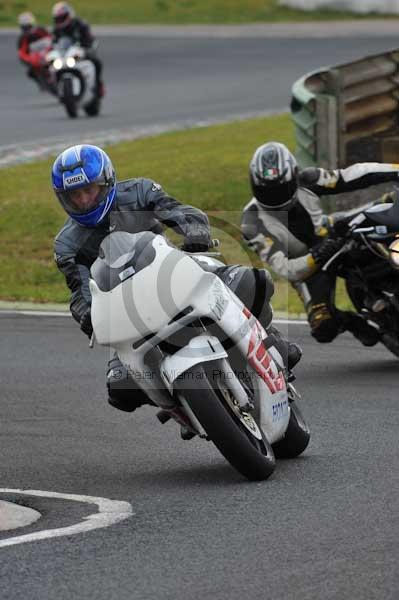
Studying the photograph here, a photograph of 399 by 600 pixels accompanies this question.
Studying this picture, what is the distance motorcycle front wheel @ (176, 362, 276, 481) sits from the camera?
6.51 metres

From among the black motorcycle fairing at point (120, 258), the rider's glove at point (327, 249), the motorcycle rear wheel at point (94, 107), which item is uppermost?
the black motorcycle fairing at point (120, 258)

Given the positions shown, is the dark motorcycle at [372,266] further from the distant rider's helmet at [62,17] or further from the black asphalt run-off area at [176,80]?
the distant rider's helmet at [62,17]

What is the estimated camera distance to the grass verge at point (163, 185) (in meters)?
14.9

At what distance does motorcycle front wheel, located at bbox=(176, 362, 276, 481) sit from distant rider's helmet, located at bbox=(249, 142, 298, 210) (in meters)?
3.68

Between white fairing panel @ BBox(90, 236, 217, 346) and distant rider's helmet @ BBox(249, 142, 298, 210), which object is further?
distant rider's helmet @ BBox(249, 142, 298, 210)

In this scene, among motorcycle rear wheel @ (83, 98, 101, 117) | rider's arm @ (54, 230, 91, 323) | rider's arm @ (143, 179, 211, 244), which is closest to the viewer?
rider's arm @ (143, 179, 211, 244)

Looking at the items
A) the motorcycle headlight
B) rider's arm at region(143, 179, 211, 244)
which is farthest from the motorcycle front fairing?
the motorcycle headlight

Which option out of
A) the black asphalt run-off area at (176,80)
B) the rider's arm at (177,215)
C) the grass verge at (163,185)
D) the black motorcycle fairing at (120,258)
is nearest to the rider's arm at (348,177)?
the grass verge at (163,185)

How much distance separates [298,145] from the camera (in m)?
16.8

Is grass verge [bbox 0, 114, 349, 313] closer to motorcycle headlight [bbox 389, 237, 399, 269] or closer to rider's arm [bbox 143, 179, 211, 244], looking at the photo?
motorcycle headlight [bbox 389, 237, 399, 269]

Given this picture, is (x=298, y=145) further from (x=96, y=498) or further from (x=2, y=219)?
(x=96, y=498)

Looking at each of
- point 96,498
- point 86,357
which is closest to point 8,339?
point 86,357

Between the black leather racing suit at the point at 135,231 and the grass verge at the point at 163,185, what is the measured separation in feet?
18.1

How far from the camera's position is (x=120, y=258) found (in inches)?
264
